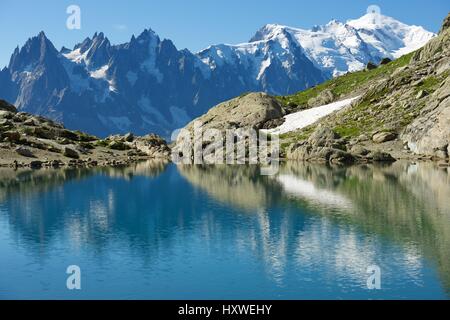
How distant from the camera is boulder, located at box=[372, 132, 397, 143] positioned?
134238mm

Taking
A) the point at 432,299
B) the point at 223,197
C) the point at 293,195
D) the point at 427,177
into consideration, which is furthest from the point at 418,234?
the point at 427,177

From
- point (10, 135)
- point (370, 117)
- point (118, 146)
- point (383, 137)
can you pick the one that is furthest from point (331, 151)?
point (10, 135)

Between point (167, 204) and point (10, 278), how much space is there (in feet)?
A: 123

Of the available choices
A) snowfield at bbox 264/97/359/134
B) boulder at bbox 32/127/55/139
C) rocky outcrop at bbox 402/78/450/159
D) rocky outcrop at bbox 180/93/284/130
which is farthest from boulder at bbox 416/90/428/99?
boulder at bbox 32/127/55/139

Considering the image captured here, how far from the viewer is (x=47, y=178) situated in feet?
355

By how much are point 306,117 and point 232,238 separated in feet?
413

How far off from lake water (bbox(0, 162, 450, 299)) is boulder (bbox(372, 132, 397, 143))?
3759cm

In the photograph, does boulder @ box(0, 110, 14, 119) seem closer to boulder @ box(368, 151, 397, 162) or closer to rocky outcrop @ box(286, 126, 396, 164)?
rocky outcrop @ box(286, 126, 396, 164)

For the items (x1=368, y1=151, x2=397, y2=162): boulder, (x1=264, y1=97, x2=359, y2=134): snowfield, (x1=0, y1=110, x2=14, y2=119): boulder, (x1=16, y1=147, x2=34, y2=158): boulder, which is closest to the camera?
(x1=368, y1=151, x2=397, y2=162): boulder

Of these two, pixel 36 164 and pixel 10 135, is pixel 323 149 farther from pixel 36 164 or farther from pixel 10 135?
pixel 10 135

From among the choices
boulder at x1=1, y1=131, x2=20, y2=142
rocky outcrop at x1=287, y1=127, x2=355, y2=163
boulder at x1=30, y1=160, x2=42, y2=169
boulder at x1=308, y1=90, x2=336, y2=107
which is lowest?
boulder at x1=30, y1=160, x2=42, y2=169

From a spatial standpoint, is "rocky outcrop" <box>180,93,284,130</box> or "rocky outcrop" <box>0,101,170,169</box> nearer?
"rocky outcrop" <box>0,101,170,169</box>

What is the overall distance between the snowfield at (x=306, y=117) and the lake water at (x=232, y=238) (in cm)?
6814
